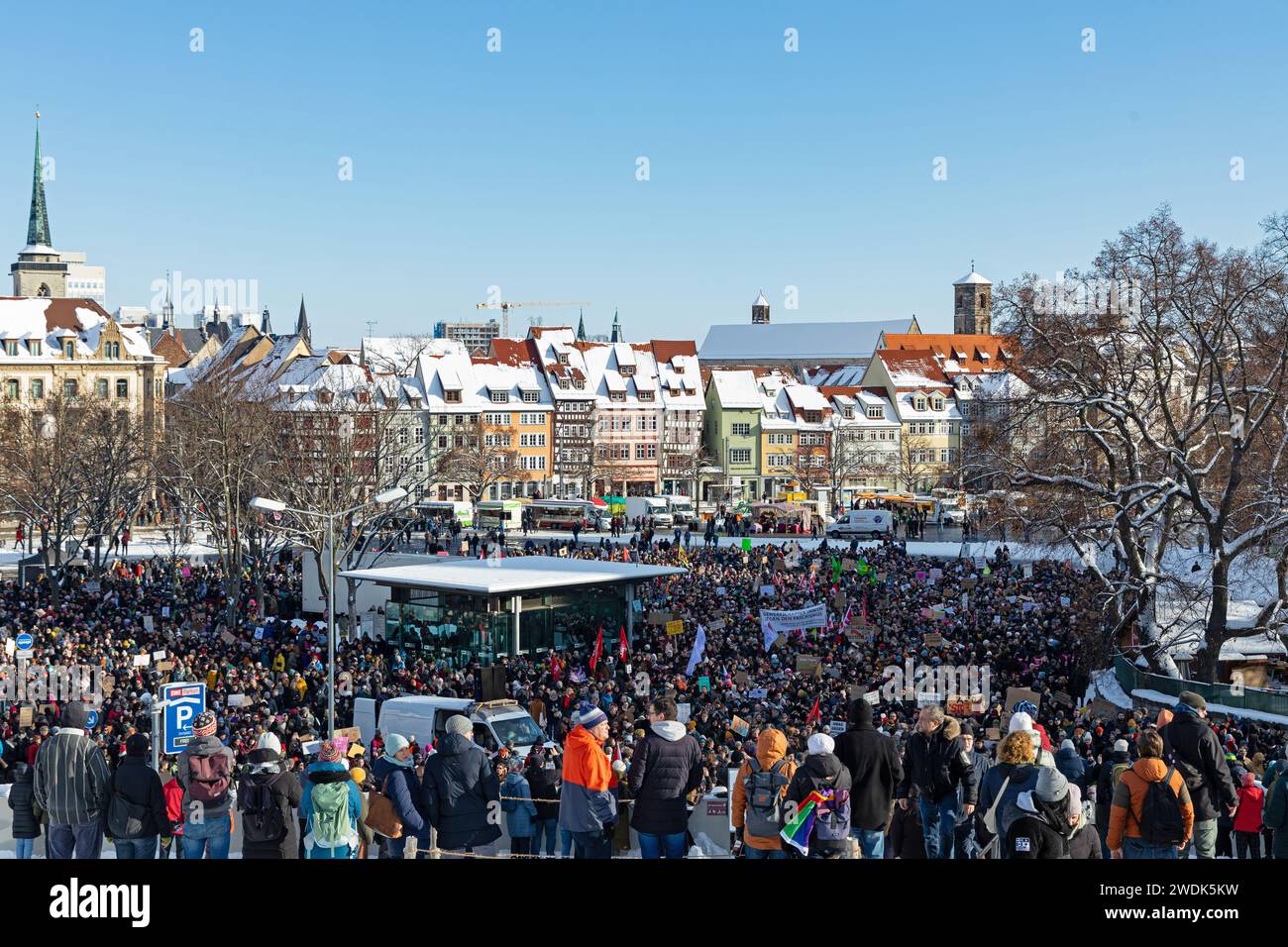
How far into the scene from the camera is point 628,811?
10.9 meters

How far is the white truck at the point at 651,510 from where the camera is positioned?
2815 inches

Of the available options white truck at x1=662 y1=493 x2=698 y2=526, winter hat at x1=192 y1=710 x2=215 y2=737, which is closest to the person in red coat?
winter hat at x1=192 y1=710 x2=215 y2=737

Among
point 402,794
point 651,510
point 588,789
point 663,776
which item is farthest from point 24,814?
point 651,510

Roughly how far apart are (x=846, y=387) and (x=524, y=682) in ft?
279

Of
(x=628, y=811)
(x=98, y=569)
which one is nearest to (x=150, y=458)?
(x=98, y=569)

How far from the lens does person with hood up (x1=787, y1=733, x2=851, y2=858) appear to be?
8109mm

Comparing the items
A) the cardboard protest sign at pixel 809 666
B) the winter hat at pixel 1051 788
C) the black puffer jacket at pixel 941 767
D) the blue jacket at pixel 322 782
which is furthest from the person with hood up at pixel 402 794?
the cardboard protest sign at pixel 809 666

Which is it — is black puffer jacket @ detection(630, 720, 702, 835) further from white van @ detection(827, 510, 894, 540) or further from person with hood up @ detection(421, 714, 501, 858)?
white van @ detection(827, 510, 894, 540)

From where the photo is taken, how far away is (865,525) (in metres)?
63.2

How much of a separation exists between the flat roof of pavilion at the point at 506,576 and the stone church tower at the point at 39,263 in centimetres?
13630

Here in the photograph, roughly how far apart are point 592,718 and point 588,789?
0.49m

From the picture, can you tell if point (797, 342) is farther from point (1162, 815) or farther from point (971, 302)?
point (1162, 815)
